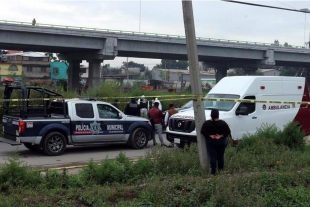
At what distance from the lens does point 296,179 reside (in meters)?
9.02

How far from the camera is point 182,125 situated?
15438 millimetres

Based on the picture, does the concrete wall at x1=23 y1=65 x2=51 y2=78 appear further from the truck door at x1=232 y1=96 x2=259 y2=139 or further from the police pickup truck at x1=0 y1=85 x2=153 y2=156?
the truck door at x1=232 y1=96 x2=259 y2=139

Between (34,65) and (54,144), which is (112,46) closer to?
(54,144)

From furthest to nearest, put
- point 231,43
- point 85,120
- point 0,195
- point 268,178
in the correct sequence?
point 231,43 < point 85,120 < point 268,178 < point 0,195

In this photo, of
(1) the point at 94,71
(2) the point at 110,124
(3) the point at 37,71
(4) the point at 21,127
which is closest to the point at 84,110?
(2) the point at 110,124

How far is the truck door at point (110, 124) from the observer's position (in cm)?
1562

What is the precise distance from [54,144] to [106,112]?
2.18 m

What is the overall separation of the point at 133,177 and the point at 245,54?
4820 centimetres

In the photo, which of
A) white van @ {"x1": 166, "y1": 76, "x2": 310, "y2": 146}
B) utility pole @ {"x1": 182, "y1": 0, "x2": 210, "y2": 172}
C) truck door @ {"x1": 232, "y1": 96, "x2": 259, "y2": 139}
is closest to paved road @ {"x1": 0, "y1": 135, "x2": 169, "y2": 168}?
white van @ {"x1": 166, "y1": 76, "x2": 310, "y2": 146}

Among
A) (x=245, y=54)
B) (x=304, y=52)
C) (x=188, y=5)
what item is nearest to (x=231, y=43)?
(x=245, y=54)

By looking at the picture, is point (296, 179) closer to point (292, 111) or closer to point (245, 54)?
point (292, 111)

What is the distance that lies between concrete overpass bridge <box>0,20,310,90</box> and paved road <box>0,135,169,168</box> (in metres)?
27.2

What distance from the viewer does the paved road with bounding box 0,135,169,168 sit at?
1338 centimetres

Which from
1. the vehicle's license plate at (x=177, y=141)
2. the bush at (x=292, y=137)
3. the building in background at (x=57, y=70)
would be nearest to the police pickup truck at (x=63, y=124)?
the vehicle's license plate at (x=177, y=141)
